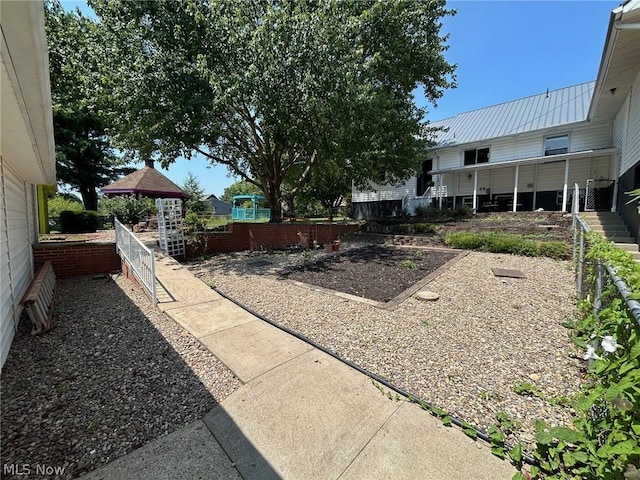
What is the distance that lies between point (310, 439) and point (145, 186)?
18.4 m

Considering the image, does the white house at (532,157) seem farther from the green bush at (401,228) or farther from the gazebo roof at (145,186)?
the gazebo roof at (145,186)

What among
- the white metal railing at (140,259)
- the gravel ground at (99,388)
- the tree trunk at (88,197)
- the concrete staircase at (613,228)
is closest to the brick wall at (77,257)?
the white metal railing at (140,259)

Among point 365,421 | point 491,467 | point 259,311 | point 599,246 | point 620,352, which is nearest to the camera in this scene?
point 620,352

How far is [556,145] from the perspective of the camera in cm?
1445

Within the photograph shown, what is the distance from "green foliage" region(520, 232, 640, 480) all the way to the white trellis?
9.84 meters

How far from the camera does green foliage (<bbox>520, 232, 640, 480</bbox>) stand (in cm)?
136

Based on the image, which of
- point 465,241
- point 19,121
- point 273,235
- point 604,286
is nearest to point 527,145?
point 465,241

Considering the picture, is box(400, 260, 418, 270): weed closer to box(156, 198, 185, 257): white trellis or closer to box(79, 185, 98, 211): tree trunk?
box(156, 198, 185, 257): white trellis

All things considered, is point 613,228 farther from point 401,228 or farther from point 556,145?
point 556,145

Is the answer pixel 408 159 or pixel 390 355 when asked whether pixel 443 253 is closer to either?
pixel 408 159

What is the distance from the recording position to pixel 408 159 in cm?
1237

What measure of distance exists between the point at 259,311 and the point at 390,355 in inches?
97.6

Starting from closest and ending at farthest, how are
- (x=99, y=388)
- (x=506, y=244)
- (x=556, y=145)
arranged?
(x=99, y=388) → (x=506, y=244) → (x=556, y=145)

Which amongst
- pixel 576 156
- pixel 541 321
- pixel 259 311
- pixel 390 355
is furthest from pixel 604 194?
pixel 259 311
